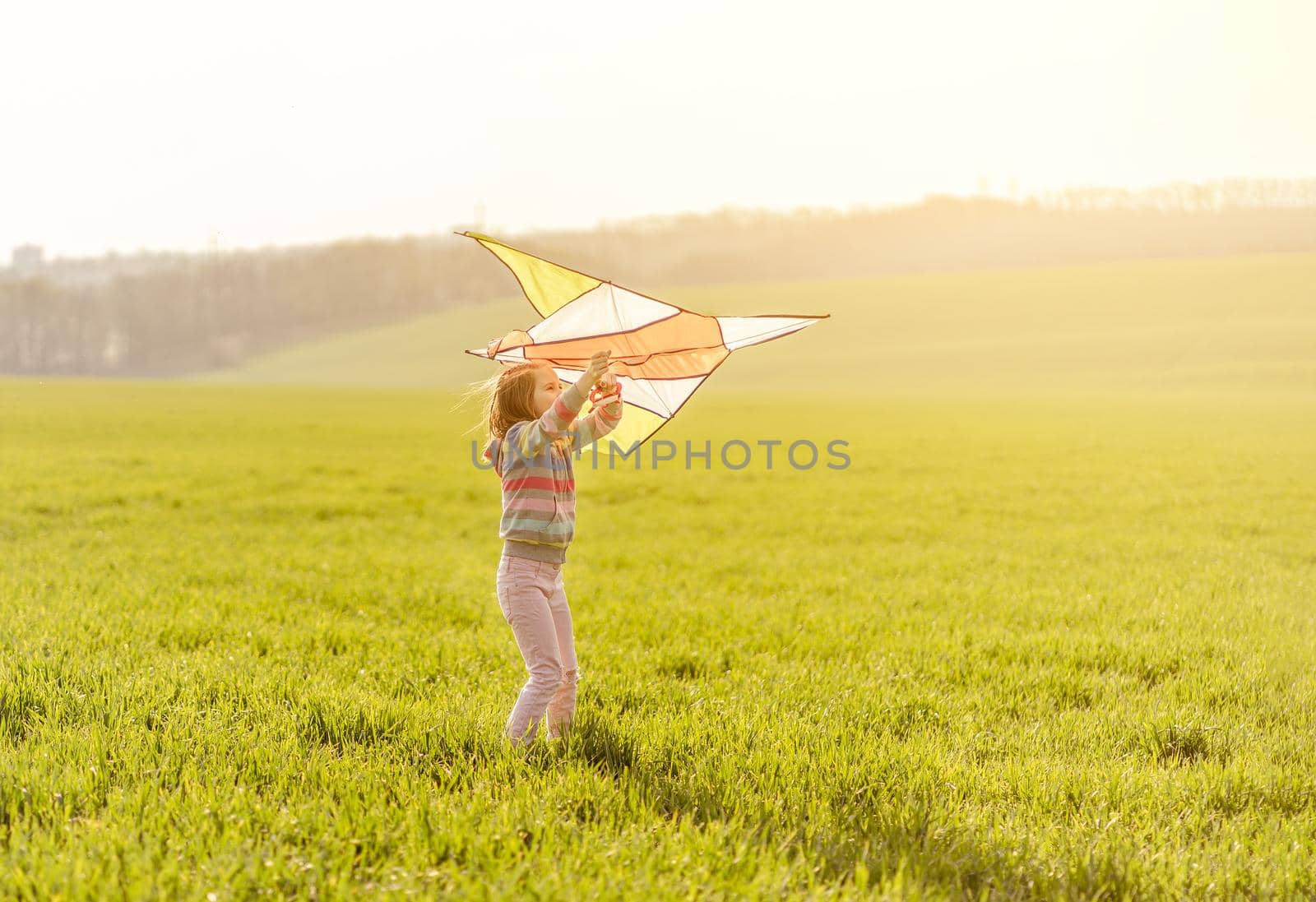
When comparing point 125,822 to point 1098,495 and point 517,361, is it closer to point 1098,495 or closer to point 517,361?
point 517,361

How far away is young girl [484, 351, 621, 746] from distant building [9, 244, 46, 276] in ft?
555

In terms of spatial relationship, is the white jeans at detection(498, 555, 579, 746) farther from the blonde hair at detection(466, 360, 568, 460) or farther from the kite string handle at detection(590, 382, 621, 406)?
the kite string handle at detection(590, 382, 621, 406)

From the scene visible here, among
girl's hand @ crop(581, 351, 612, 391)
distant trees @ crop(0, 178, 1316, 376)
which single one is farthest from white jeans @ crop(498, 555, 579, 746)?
distant trees @ crop(0, 178, 1316, 376)

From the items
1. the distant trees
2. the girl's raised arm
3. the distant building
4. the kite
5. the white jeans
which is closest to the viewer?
the girl's raised arm

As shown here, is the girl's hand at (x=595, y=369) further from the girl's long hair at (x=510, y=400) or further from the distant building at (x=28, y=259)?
the distant building at (x=28, y=259)

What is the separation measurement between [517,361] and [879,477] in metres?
15.7

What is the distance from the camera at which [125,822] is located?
366 cm

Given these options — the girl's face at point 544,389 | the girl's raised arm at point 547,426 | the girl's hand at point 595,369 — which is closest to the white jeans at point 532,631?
the girl's raised arm at point 547,426

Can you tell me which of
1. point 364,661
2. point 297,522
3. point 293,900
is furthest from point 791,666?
point 297,522

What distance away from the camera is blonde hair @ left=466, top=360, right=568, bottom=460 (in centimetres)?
483

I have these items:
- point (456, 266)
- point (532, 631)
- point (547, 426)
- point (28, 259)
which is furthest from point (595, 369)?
point (28, 259)

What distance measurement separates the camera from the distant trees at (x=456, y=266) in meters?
100

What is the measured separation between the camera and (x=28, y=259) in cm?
15562

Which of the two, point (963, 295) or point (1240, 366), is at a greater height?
point (963, 295)
